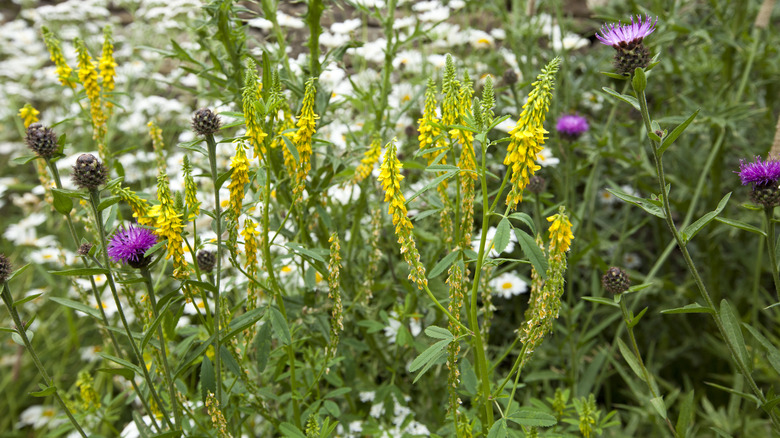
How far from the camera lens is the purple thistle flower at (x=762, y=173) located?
124 centimetres

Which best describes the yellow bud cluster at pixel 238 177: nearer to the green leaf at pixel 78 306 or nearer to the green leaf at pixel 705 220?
the green leaf at pixel 78 306

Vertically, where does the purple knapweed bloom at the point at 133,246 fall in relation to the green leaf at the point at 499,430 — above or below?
above

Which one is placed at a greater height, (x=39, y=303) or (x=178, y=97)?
(x=178, y=97)

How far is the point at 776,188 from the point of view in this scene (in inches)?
48.6

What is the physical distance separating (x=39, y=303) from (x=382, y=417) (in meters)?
2.25

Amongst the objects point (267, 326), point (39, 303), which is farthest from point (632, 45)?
point (39, 303)

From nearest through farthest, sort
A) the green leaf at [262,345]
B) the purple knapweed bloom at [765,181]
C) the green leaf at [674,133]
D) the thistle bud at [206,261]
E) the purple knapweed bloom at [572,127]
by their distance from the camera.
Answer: the green leaf at [674,133] → the purple knapweed bloom at [765,181] → the green leaf at [262,345] → the thistle bud at [206,261] → the purple knapweed bloom at [572,127]

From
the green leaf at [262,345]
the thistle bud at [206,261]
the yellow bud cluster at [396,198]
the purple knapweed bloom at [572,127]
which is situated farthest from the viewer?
the purple knapweed bloom at [572,127]

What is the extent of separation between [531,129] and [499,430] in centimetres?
60

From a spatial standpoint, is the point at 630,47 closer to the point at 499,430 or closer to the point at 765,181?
the point at 765,181

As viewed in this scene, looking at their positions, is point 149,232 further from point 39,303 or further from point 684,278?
point 684,278

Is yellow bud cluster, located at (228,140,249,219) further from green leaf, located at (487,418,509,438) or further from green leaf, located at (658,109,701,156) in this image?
green leaf, located at (658,109,701,156)

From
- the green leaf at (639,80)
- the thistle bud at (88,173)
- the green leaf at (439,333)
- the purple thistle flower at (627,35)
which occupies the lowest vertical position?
the green leaf at (439,333)

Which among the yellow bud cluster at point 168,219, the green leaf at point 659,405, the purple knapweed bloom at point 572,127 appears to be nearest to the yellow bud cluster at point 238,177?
the yellow bud cluster at point 168,219
